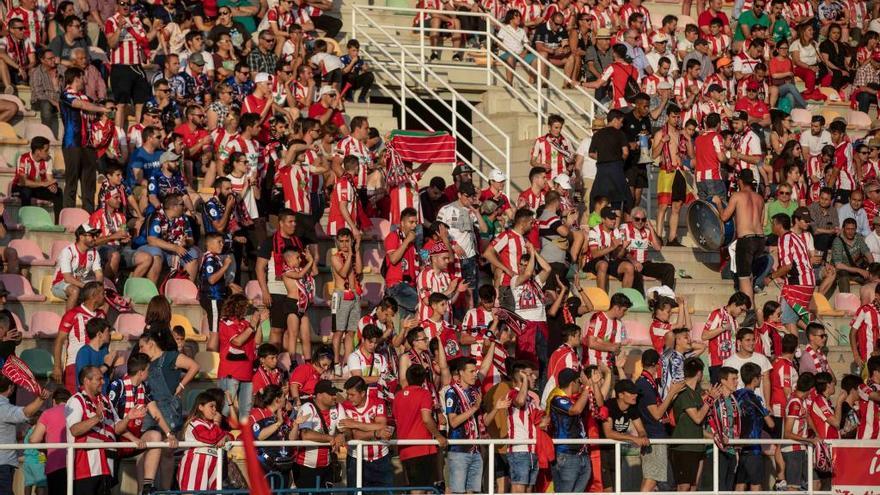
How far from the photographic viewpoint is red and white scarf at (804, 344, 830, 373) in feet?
59.9

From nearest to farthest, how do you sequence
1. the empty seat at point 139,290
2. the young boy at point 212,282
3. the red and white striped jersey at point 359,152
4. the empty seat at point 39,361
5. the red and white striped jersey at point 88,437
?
the red and white striped jersey at point 88,437 < the empty seat at point 39,361 < the empty seat at point 139,290 < the young boy at point 212,282 < the red and white striped jersey at point 359,152

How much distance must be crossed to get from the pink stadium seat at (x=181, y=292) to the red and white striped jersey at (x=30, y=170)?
1759 mm

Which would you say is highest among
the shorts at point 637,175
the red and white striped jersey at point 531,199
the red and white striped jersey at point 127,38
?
the red and white striped jersey at point 127,38

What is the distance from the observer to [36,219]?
58.4 ft

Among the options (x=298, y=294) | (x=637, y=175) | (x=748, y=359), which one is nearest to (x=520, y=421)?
(x=298, y=294)

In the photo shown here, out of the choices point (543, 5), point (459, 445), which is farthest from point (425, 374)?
point (543, 5)

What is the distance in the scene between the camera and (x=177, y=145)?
60.6 feet

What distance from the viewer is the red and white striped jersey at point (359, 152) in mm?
18984

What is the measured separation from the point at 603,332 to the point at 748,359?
4.37 ft

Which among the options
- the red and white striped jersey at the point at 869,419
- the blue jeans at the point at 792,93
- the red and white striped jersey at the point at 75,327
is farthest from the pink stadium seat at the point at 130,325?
the blue jeans at the point at 792,93

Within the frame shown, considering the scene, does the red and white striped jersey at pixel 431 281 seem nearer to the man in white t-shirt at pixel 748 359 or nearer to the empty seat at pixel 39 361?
the man in white t-shirt at pixel 748 359

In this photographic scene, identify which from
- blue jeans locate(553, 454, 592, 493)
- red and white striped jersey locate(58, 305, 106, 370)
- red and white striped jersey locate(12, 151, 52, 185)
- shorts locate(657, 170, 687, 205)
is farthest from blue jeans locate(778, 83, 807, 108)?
red and white striped jersey locate(58, 305, 106, 370)

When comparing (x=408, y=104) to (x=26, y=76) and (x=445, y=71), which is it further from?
(x=26, y=76)

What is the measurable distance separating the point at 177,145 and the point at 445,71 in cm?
540
